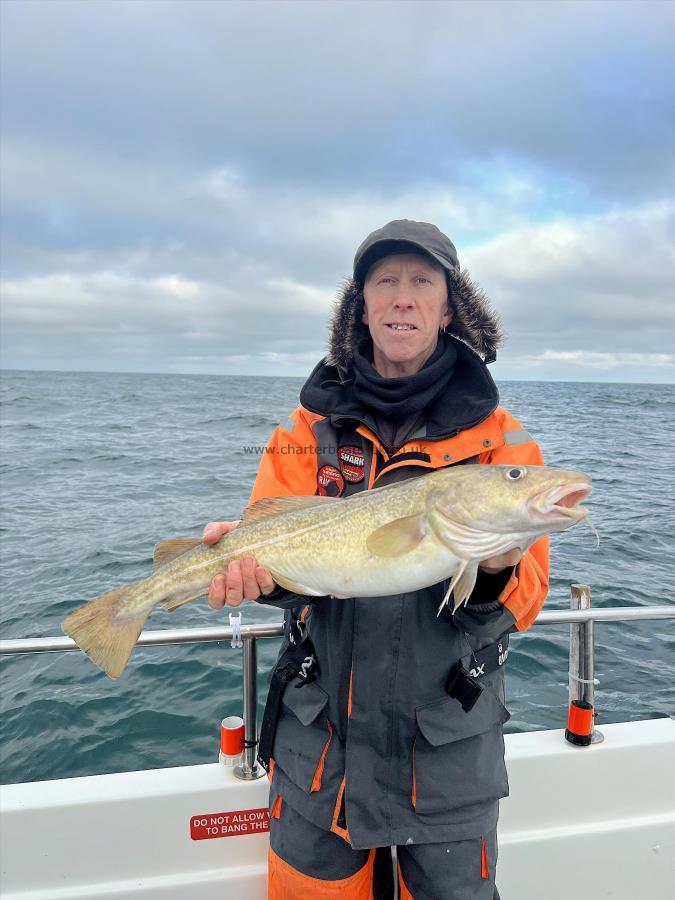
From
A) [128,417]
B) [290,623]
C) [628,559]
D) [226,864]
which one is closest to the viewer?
[290,623]

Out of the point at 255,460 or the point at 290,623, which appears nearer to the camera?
the point at 290,623

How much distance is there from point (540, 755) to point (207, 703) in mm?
4377

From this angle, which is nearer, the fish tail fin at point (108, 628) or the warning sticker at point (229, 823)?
the fish tail fin at point (108, 628)

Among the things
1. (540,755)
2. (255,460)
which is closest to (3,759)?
(540,755)

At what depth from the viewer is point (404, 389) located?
317cm

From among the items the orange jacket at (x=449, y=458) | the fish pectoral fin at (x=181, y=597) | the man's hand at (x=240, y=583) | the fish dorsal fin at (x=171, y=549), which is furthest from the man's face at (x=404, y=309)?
the fish pectoral fin at (x=181, y=597)

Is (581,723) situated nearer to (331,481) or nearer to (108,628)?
(331,481)

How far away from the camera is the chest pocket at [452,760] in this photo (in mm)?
2639

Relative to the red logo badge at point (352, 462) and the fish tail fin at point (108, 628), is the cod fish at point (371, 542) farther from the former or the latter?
the red logo badge at point (352, 462)

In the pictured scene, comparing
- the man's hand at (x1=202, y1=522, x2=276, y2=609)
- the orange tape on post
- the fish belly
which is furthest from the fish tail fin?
the orange tape on post

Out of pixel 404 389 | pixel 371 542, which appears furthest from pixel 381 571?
pixel 404 389

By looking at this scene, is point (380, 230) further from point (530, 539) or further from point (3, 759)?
point (3, 759)

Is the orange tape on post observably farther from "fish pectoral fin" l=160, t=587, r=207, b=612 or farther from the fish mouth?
"fish pectoral fin" l=160, t=587, r=207, b=612

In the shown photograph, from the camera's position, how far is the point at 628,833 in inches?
146
